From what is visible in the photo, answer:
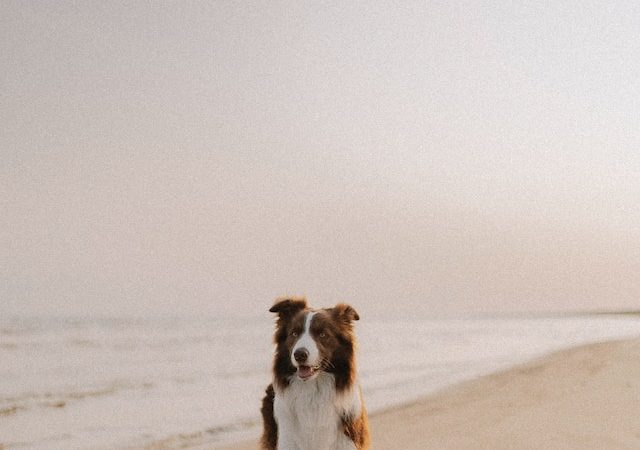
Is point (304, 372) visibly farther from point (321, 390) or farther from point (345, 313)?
point (345, 313)

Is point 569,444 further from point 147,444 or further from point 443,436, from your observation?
point 147,444

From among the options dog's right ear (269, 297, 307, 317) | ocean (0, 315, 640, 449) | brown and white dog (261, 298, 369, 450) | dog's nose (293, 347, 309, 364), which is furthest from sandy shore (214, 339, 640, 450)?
dog's nose (293, 347, 309, 364)

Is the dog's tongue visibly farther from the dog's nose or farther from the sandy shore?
the sandy shore

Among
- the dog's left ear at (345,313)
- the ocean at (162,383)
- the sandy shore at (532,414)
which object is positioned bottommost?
the sandy shore at (532,414)

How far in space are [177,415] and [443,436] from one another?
4.48 m

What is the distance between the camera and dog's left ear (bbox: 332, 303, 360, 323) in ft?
15.7

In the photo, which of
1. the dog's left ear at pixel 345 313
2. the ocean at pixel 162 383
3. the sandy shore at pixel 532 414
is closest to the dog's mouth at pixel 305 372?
the dog's left ear at pixel 345 313

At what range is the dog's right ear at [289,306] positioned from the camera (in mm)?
4949

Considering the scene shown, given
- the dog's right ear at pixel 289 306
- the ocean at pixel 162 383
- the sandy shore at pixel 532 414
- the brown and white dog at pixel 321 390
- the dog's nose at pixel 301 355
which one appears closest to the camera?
the dog's nose at pixel 301 355

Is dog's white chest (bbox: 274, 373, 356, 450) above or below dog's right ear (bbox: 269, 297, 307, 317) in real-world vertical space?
below

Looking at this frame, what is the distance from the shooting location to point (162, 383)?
14.0 m

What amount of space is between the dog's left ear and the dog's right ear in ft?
0.94

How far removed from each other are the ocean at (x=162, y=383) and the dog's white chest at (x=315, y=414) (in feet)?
11.8

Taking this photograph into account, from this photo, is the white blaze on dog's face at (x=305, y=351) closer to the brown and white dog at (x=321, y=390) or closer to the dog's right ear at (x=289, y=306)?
the brown and white dog at (x=321, y=390)
